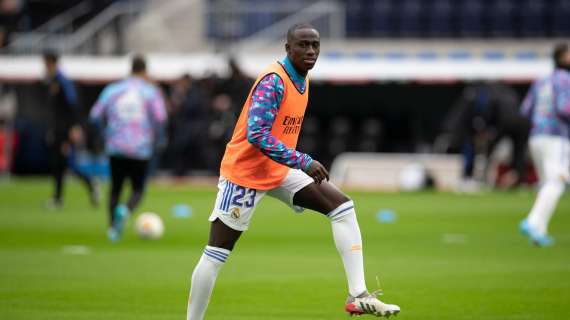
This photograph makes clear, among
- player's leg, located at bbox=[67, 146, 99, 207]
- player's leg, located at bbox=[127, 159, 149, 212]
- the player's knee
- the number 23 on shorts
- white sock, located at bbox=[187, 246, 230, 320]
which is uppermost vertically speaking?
the number 23 on shorts

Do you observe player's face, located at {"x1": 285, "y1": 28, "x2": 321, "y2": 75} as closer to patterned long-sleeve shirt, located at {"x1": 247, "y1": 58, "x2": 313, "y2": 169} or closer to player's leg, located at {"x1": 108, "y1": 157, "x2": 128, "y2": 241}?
patterned long-sleeve shirt, located at {"x1": 247, "y1": 58, "x2": 313, "y2": 169}

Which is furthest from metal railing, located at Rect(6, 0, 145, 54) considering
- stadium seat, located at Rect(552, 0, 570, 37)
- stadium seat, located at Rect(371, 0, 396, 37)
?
stadium seat, located at Rect(552, 0, 570, 37)

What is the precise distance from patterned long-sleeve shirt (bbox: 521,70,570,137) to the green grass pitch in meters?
1.52

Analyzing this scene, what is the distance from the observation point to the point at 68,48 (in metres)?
35.0

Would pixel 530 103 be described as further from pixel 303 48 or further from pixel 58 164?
pixel 58 164

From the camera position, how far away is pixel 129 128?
48.3 ft

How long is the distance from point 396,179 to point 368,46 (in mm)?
6950

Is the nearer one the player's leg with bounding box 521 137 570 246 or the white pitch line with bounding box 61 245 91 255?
the white pitch line with bounding box 61 245 91 255

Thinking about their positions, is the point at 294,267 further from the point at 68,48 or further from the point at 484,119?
the point at 68,48

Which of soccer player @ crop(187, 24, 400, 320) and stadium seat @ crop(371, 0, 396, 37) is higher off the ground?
soccer player @ crop(187, 24, 400, 320)

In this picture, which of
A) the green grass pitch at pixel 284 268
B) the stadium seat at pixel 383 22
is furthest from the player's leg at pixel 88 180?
the stadium seat at pixel 383 22

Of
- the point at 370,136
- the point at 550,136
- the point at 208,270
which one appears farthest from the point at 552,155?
the point at 370,136

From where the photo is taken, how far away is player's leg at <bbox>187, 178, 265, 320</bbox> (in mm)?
7523

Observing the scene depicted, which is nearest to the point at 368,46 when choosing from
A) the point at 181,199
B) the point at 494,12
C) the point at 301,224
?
the point at 494,12
